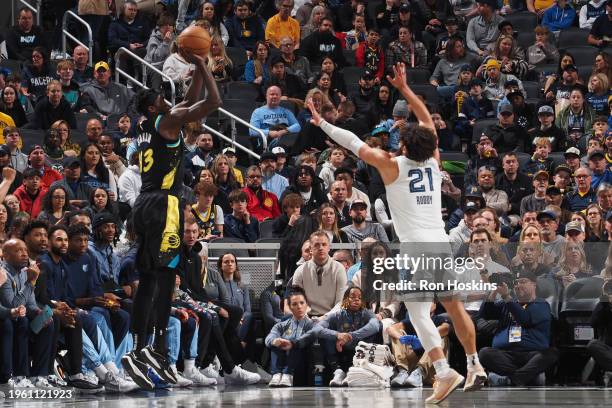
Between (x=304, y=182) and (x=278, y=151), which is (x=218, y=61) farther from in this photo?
(x=304, y=182)

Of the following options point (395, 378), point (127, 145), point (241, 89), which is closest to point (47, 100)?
point (127, 145)

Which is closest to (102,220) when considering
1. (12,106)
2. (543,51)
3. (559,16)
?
(12,106)

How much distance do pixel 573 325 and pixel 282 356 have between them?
10.6 feet

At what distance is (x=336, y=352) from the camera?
14367mm

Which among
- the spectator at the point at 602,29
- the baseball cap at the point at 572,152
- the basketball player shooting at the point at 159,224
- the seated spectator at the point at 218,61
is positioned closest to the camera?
the basketball player shooting at the point at 159,224

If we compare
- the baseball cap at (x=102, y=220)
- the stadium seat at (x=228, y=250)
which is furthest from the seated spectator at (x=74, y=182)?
the stadium seat at (x=228, y=250)

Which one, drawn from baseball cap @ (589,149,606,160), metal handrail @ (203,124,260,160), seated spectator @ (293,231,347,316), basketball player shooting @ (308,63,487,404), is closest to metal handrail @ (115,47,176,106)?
metal handrail @ (203,124,260,160)

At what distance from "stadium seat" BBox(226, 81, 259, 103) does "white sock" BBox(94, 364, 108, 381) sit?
8429mm

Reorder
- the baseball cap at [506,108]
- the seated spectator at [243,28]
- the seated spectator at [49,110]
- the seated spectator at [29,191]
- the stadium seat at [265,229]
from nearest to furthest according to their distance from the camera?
the seated spectator at [29,191] < the stadium seat at [265,229] < the seated spectator at [49,110] < the baseball cap at [506,108] < the seated spectator at [243,28]

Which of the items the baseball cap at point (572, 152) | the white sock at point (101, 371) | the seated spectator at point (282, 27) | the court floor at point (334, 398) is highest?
the seated spectator at point (282, 27)

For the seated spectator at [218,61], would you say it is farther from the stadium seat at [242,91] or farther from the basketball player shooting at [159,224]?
the basketball player shooting at [159,224]

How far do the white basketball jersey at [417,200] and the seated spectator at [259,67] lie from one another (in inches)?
405

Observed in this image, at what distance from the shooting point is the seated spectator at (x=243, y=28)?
2250cm

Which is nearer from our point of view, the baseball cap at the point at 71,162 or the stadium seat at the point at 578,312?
the stadium seat at the point at 578,312
